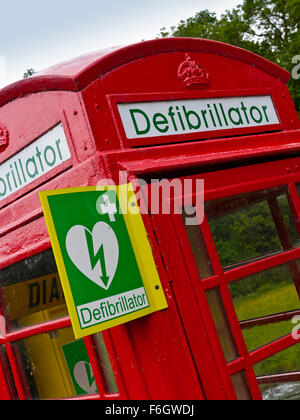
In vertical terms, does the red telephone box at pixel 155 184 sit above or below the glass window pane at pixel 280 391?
above

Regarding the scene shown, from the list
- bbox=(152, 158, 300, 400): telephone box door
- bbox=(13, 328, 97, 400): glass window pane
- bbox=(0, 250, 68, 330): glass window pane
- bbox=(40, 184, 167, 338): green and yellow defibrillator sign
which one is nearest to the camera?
bbox=(40, 184, 167, 338): green and yellow defibrillator sign

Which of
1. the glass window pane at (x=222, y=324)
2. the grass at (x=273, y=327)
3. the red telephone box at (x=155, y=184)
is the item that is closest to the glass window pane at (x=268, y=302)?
the grass at (x=273, y=327)

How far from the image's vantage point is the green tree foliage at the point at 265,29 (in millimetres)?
15164

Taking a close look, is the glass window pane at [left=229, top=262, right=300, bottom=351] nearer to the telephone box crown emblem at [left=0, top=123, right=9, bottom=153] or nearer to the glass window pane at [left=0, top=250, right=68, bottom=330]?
the glass window pane at [left=0, top=250, right=68, bottom=330]

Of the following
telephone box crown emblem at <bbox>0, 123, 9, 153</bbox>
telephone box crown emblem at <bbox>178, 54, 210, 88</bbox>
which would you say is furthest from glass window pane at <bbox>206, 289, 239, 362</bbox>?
telephone box crown emblem at <bbox>0, 123, 9, 153</bbox>

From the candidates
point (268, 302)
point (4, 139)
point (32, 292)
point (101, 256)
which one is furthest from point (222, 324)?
point (268, 302)

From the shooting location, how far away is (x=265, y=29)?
17.6 metres

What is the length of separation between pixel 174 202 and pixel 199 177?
0.75ft

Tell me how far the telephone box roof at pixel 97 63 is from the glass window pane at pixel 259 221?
0.90 m

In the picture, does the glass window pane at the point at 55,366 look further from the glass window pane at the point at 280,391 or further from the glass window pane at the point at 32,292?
the glass window pane at the point at 280,391

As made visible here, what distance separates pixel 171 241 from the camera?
266cm

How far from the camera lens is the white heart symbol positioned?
93.9 inches

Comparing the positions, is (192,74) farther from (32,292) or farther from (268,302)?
(268,302)

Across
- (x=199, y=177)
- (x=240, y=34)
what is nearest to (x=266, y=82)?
(x=199, y=177)
